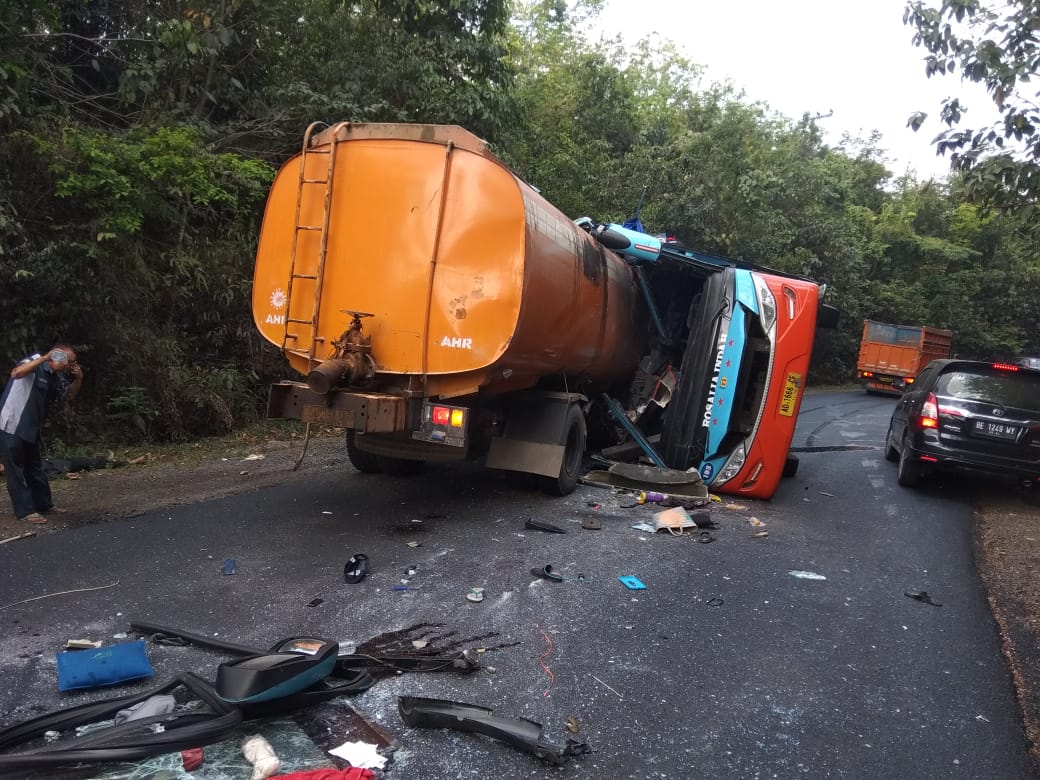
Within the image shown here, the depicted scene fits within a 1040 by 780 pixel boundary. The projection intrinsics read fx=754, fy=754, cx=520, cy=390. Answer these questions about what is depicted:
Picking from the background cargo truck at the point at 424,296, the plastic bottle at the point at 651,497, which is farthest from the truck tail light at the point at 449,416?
the plastic bottle at the point at 651,497

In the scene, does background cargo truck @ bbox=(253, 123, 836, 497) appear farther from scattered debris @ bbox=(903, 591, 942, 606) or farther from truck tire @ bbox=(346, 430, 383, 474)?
scattered debris @ bbox=(903, 591, 942, 606)

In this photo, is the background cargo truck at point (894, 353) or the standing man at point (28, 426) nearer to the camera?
the standing man at point (28, 426)

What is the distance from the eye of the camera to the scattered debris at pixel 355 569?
15.5 ft

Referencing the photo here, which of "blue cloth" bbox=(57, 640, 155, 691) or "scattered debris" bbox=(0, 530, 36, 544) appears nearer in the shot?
"blue cloth" bbox=(57, 640, 155, 691)

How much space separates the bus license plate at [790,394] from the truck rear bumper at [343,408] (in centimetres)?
408

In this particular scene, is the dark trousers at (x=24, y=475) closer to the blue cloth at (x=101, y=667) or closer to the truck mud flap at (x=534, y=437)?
the blue cloth at (x=101, y=667)

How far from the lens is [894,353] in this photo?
2466 centimetres

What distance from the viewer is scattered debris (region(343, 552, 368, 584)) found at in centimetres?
Result: 472

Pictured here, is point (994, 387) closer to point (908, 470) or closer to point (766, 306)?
point (908, 470)

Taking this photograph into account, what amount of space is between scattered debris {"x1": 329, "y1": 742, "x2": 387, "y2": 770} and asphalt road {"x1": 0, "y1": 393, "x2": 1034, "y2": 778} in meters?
0.07

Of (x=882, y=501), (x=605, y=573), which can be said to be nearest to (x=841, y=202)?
(x=882, y=501)

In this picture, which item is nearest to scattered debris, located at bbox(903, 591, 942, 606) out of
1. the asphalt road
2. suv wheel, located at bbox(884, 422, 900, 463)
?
the asphalt road

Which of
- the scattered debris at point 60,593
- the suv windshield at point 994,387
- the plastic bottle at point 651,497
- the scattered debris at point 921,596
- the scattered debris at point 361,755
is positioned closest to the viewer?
the scattered debris at point 361,755

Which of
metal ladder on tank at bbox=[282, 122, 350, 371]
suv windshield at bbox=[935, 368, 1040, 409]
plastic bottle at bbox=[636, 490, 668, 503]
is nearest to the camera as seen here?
metal ladder on tank at bbox=[282, 122, 350, 371]
